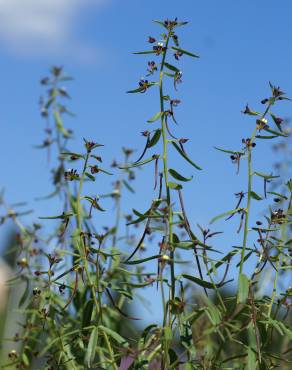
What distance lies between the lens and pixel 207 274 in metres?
1.80

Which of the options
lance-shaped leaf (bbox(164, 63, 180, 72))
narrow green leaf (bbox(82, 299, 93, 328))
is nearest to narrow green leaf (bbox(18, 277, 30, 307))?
narrow green leaf (bbox(82, 299, 93, 328))

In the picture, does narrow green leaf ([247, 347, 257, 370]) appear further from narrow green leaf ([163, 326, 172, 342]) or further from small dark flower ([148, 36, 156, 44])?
small dark flower ([148, 36, 156, 44])

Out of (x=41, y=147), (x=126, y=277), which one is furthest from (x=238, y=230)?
(x=41, y=147)

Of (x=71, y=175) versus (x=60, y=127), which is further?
(x=60, y=127)

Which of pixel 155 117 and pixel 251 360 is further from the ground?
pixel 155 117

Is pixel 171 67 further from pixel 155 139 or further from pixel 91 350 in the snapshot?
pixel 91 350

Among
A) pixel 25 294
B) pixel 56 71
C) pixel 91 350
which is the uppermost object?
pixel 56 71

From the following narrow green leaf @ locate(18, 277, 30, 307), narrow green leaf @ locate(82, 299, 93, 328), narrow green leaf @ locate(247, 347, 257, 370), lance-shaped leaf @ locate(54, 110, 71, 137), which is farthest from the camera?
lance-shaped leaf @ locate(54, 110, 71, 137)

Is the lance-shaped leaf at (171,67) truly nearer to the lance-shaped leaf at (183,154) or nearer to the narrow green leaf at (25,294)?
the lance-shaped leaf at (183,154)

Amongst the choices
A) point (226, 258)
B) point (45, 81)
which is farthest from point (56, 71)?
point (226, 258)

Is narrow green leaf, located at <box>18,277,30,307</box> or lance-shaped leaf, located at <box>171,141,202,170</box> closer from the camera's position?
lance-shaped leaf, located at <box>171,141,202,170</box>

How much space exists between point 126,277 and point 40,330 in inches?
13.5

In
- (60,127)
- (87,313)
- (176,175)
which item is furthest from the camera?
(60,127)

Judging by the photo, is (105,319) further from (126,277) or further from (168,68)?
(168,68)
